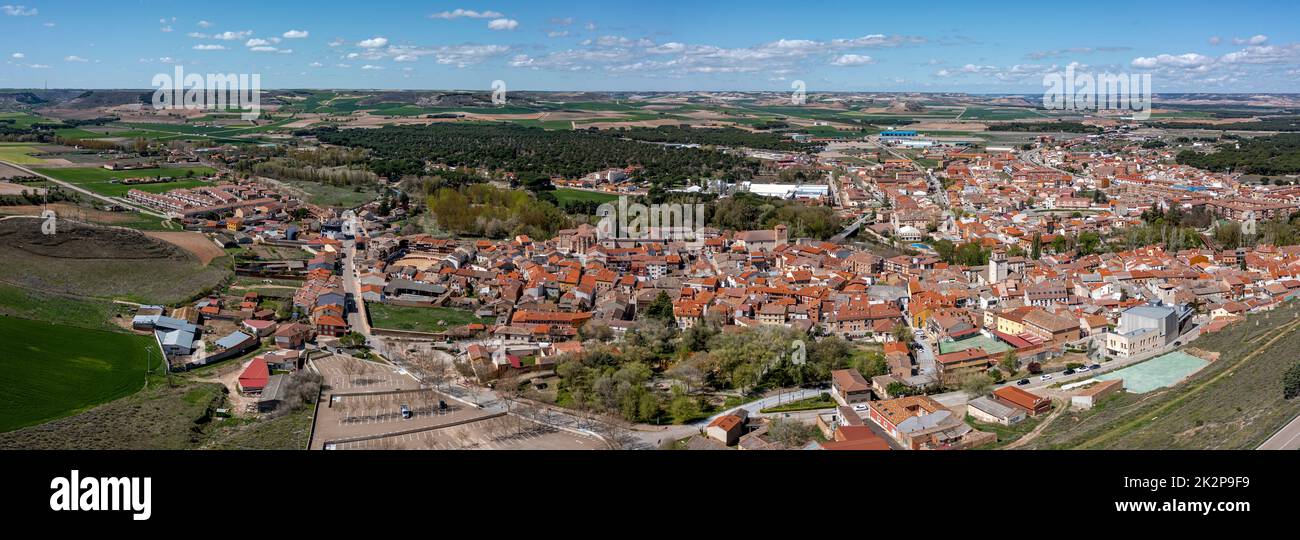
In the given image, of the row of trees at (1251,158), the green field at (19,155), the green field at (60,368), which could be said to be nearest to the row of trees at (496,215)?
the green field at (60,368)

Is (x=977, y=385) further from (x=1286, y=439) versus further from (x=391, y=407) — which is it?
(x=391, y=407)

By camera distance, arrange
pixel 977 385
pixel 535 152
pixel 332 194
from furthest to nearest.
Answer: pixel 535 152, pixel 332 194, pixel 977 385

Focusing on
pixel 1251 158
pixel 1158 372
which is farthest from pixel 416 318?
pixel 1251 158

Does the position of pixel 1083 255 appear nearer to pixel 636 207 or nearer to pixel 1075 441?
pixel 636 207

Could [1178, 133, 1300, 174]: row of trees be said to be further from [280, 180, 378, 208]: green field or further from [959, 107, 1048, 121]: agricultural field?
[280, 180, 378, 208]: green field

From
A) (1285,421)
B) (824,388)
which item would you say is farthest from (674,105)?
(1285,421)

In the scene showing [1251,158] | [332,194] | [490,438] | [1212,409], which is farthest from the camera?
[1251,158]
